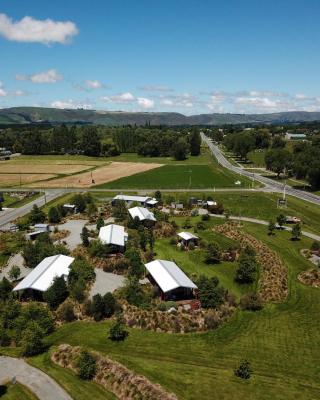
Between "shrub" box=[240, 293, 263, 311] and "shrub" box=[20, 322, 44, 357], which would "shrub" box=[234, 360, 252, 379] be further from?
"shrub" box=[20, 322, 44, 357]

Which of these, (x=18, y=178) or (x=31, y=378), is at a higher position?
(x=31, y=378)

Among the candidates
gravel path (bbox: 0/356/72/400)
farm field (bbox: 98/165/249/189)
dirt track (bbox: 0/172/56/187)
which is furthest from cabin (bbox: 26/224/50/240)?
dirt track (bbox: 0/172/56/187)

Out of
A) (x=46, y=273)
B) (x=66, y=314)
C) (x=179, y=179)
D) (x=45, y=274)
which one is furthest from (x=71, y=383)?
(x=179, y=179)

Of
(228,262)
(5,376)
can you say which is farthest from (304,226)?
(5,376)

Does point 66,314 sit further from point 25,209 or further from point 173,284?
point 25,209

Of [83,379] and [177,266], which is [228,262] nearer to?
[177,266]

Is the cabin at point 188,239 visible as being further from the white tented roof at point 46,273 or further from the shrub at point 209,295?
the shrub at point 209,295
